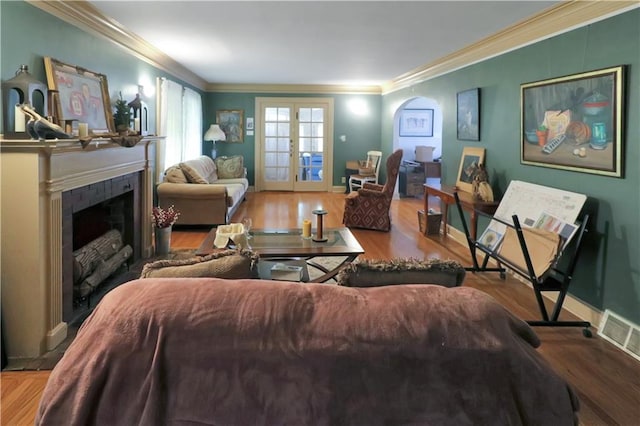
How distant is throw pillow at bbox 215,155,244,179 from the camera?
8719 millimetres

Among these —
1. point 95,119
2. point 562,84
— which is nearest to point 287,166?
point 95,119

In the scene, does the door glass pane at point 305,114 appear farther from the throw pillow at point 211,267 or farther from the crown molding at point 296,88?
the throw pillow at point 211,267

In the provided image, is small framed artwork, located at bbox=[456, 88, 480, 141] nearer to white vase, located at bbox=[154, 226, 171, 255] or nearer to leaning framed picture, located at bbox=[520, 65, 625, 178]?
leaning framed picture, located at bbox=[520, 65, 625, 178]

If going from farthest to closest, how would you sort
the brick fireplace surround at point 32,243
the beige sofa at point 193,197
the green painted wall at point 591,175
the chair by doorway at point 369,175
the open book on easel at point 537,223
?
1. the chair by doorway at point 369,175
2. the beige sofa at point 193,197
3. the open book on easel at point 537,223
4. the green painted wall at point 591,175
5. the brick fireplace surround at point 32,243

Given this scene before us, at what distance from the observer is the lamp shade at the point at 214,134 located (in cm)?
914

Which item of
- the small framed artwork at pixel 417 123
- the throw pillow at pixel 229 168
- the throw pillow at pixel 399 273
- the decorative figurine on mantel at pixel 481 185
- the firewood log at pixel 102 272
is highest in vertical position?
the small framed artwork at pixel 417 123

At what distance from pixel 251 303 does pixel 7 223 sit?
74.2 inches

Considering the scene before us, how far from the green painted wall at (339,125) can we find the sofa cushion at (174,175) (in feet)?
11.6

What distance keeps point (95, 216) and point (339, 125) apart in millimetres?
6643

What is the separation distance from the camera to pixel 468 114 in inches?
217

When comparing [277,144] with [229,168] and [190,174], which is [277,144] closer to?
[229,168]

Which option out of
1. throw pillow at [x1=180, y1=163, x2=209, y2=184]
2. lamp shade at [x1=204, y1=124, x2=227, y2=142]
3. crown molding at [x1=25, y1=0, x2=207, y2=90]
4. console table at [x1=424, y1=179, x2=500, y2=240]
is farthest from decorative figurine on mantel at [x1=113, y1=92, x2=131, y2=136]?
lamp shade at [x1=204, y1=124, x2=227, y2=142]

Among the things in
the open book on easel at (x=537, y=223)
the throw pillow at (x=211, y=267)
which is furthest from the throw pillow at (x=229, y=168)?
the throw pillow at (x=211, y=267)

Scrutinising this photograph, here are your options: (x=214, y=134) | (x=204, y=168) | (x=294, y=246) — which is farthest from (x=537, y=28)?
(x=214, y=134)
